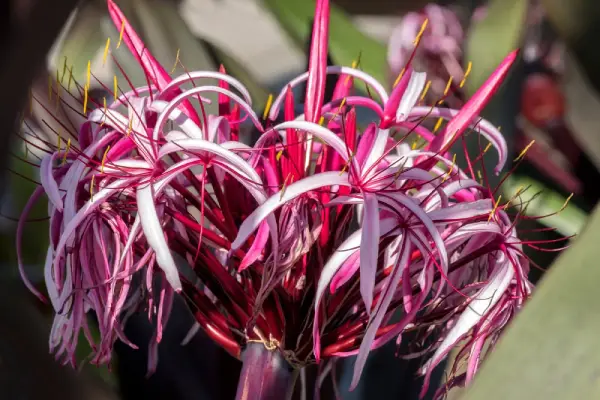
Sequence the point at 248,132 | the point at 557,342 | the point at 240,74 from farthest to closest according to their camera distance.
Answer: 1. the point at 240,74
2. the point at 248,132
3. the point at 557,342

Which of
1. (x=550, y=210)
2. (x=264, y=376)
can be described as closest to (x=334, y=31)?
(x=550, y=210)

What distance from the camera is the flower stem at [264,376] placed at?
227 millimetres

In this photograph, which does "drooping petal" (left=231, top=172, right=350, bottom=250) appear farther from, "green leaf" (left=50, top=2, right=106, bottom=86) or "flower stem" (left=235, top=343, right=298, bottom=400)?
"green leaf" (left=50, top=2, right=106, bottom=86)

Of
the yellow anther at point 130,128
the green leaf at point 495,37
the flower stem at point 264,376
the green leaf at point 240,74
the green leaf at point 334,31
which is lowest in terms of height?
the flower stem at point 264,376

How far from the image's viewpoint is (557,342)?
0.44 ft

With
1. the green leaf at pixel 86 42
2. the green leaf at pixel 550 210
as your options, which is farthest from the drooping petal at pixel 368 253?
the green leaf at pixel 86 42

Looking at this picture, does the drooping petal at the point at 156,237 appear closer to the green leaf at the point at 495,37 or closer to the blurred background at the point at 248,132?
the blurred background at the point at 248,132

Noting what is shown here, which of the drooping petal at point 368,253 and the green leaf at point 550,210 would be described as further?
the green leaf at point 550,210

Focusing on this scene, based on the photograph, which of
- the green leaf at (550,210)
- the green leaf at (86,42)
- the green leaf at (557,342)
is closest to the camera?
the green leaf at (557,342)

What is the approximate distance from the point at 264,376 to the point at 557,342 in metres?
0.12

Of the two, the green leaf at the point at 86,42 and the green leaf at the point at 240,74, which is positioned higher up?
the green leaf at the point at 240,74

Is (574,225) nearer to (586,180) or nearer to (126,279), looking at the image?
(586,180)

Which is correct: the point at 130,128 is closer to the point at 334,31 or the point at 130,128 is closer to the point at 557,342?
the point at 557,342

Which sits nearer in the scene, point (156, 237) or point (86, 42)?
point (156, 237)
